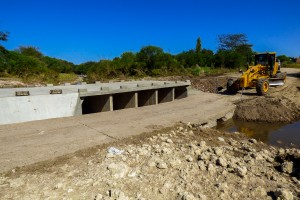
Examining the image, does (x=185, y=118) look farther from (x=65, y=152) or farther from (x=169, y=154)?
(x=65, y=152)

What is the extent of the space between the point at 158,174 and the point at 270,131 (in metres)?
6.64

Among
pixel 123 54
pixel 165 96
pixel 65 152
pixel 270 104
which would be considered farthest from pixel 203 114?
pixel 123 54

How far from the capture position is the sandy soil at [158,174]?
12.4 ft

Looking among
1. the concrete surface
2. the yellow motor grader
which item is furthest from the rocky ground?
the yellow motor grader

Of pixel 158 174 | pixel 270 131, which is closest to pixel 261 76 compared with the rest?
pixel 270 131

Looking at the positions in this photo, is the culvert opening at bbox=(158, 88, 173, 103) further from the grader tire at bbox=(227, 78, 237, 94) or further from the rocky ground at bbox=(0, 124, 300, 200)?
the rocky ground at bbox=(0, 124, 300, 200)

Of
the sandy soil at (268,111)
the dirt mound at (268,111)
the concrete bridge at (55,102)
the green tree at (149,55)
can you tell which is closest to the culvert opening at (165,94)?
the concrete bridge at (55,102)

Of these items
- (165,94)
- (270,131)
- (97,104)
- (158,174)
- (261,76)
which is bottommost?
(270,131)

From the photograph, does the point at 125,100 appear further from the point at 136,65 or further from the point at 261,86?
the point at 136,65

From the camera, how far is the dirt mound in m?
10.6

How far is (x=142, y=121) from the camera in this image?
8.56 m

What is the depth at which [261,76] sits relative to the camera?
15.1m

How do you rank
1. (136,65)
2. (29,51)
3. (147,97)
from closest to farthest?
(147,97), (136,65), (29,51)

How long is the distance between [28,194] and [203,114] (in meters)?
7.50
